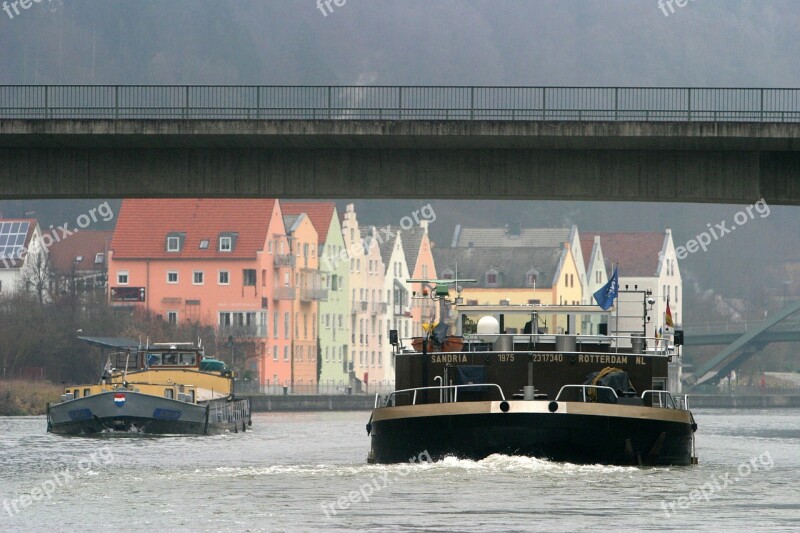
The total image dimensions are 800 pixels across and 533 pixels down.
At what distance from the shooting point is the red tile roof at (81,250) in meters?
159

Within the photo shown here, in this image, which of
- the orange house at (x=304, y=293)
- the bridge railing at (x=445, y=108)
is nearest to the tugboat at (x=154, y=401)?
the bridge railing at (x=445, y=108)

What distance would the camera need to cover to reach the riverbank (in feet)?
312

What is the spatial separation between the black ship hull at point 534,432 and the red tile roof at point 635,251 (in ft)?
476

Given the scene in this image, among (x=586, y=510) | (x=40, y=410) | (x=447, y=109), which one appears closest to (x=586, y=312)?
(x=447, y=109)

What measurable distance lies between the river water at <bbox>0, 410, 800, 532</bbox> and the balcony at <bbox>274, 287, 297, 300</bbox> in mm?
85092

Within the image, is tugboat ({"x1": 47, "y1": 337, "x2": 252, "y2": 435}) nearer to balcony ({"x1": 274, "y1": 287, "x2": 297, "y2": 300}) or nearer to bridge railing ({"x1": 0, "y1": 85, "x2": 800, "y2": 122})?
bridge railing ({"x1": 0, "y1": 85, "x2": 800, "y2": 122})

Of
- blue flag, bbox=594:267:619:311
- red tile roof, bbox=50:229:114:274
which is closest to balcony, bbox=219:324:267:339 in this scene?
red tile roof, bbox=50:229:114:274

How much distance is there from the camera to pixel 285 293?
136 meters

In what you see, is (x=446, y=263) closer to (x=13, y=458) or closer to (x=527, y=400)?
(x=13, y=458)

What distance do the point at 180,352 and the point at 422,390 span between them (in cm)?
3537

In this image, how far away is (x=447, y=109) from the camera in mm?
49219

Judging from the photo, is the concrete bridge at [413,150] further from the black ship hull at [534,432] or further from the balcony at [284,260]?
the balcony at [284,260]

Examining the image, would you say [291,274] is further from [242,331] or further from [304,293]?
[242,331]

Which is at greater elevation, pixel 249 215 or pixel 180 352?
pixel 249 215
